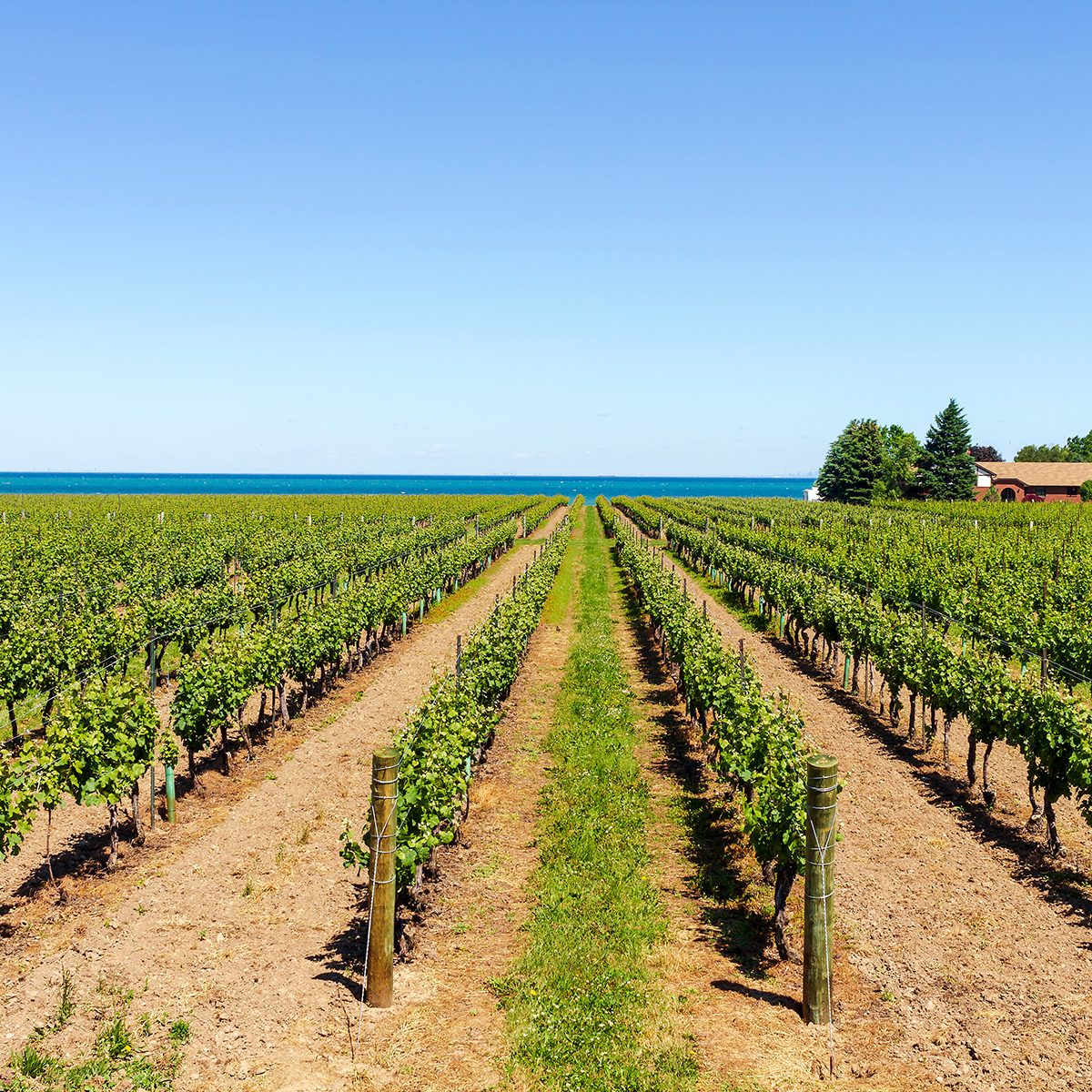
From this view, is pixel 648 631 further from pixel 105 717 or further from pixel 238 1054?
pixel 238 1054

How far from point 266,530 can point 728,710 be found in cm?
4160

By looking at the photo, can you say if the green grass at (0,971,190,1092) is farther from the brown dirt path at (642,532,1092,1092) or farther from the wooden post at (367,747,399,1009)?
the brown dirt path at (642,532,1092,1092)

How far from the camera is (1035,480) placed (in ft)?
308

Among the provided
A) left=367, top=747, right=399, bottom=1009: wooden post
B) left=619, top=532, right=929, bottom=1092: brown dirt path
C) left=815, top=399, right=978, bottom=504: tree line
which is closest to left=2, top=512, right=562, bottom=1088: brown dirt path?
left=367, top=747, right=399, bottom=1009: wooden post

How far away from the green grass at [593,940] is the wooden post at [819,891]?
4.33ft

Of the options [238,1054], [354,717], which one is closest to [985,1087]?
[238,1054]

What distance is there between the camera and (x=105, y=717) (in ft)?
33.2

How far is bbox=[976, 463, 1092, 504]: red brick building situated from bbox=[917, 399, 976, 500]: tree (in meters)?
4.27

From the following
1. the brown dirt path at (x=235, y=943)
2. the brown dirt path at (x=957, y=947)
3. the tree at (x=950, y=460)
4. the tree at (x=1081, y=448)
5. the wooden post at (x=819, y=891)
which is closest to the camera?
the brown dirt path at (x=957, y=947)

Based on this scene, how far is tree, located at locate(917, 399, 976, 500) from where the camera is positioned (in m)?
89.2

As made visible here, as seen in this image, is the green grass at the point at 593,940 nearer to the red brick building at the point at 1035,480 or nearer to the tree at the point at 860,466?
the tree at the point at 860,466

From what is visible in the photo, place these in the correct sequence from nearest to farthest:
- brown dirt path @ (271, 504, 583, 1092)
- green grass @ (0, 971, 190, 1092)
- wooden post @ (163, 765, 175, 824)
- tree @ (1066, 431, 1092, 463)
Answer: green grass @ (0, 971, 190, 1092), brown dirt path @ (271, 504, 583, 1092), wooden post @ (163, 765, 175, 824), tree @ (1066, 431, 1092, 463)

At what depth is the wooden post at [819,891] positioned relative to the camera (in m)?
6.95

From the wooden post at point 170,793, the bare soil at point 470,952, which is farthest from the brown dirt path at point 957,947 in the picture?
the wooden post at point 170,793
